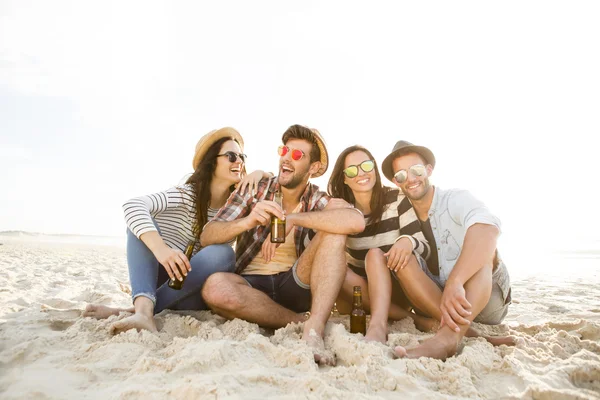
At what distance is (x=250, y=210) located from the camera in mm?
3984

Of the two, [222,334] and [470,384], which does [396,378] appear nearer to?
[470,384]

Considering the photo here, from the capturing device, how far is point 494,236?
3.10 m

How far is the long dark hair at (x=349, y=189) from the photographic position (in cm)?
397

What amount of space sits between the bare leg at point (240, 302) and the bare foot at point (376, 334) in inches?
29.7

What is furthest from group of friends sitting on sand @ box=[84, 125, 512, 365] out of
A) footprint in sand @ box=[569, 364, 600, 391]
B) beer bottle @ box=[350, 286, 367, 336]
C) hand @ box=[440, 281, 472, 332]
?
footprint in sand @ box=[569, 364, 600, 391]

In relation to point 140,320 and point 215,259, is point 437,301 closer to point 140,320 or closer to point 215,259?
point 215,259

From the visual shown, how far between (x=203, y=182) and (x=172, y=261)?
113cm

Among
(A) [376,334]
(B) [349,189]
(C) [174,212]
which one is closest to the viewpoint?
(A) [376,334]

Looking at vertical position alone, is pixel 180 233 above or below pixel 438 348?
above

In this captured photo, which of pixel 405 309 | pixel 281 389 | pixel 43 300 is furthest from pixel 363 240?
pixel 43 300

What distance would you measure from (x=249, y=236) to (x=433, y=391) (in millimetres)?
2350

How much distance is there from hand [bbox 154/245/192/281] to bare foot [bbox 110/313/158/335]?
390 mm

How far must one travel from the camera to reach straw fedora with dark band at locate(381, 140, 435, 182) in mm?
3873

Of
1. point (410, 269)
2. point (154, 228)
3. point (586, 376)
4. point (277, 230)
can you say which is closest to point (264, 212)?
point (277, 230)
